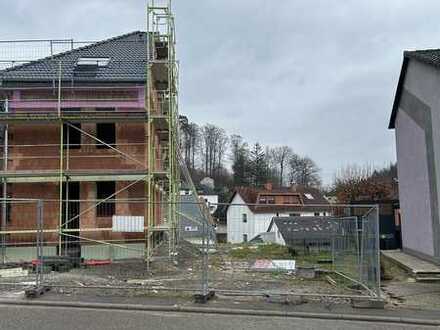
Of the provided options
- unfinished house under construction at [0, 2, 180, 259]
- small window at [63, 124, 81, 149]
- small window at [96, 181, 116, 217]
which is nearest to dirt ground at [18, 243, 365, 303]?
unfinished house under construction at [0, 2, 180, 259]

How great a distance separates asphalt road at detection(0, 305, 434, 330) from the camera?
925 centimetres

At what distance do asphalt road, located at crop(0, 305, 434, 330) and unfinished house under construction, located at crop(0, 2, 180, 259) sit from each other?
1076cm

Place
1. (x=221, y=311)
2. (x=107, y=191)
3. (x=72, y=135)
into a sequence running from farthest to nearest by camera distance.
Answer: (x=72, y=135)
(x=107, y=191)
(x=221, y=311)

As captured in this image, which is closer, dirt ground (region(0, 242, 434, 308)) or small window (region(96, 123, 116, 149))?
dirt ground (region(0, 242, 434, 308))

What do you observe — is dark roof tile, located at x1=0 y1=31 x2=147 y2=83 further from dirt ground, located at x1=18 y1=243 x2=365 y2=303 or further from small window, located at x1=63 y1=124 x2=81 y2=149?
dirt ground, located at x1=18 y1=243 x2=365 y2=303

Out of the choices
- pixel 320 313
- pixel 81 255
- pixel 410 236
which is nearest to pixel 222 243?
pixel 320 313

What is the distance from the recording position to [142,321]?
31.8ft

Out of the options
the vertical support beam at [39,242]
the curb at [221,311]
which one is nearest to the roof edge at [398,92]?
the curb at [221,311]

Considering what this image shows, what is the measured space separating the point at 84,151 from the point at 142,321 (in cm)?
1437

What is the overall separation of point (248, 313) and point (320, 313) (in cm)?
139

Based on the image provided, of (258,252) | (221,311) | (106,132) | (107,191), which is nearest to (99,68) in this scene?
(106,132)

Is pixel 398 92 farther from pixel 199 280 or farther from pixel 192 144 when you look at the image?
pixel 192 144

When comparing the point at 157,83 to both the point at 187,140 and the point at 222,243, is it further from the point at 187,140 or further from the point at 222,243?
the point at 187,140

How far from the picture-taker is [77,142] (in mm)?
23312
